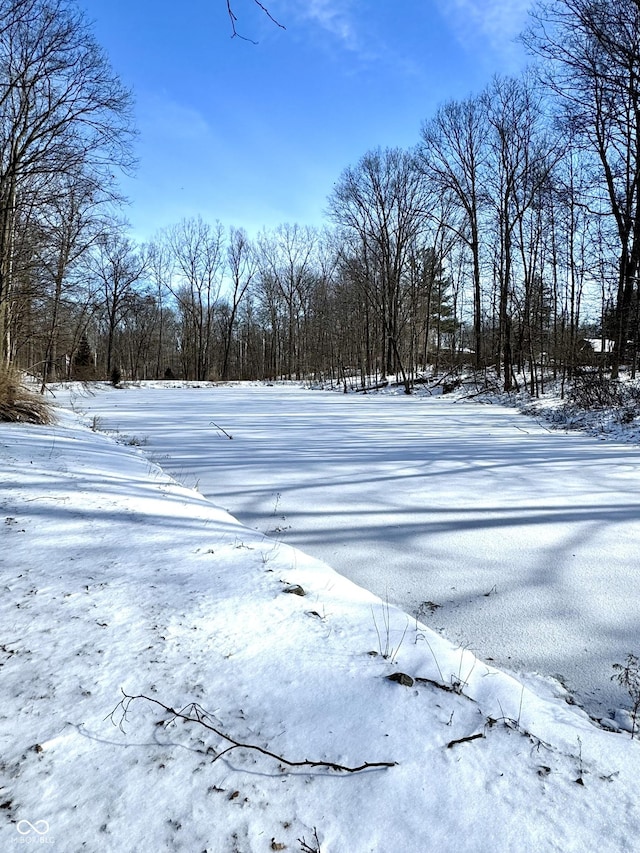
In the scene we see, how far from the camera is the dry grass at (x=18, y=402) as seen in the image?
21.4 feet

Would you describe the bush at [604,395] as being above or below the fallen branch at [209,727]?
above

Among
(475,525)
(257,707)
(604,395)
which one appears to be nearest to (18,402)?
(475,525)

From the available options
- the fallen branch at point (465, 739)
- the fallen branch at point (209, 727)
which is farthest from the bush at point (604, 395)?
the fallen branch at point (209, 727)

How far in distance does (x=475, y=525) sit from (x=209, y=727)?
9.44 ft

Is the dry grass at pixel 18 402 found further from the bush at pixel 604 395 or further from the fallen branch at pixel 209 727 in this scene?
the bush at pixel 604 395

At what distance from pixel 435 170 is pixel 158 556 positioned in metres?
25.7

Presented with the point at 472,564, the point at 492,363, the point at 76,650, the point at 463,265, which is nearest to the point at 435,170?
the point at 492,363

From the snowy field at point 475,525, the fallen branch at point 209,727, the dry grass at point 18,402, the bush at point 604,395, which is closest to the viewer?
the fallen branch at point 209,727

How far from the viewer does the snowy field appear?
220 cm

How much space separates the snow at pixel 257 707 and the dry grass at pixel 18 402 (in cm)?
400

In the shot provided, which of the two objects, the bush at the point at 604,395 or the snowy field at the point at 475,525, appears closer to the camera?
the snowy field at the point at 475,525

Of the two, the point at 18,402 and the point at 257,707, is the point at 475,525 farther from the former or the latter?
the point at 18,402

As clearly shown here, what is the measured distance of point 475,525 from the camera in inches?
145

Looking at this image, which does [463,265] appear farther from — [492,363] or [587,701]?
[587,701]
